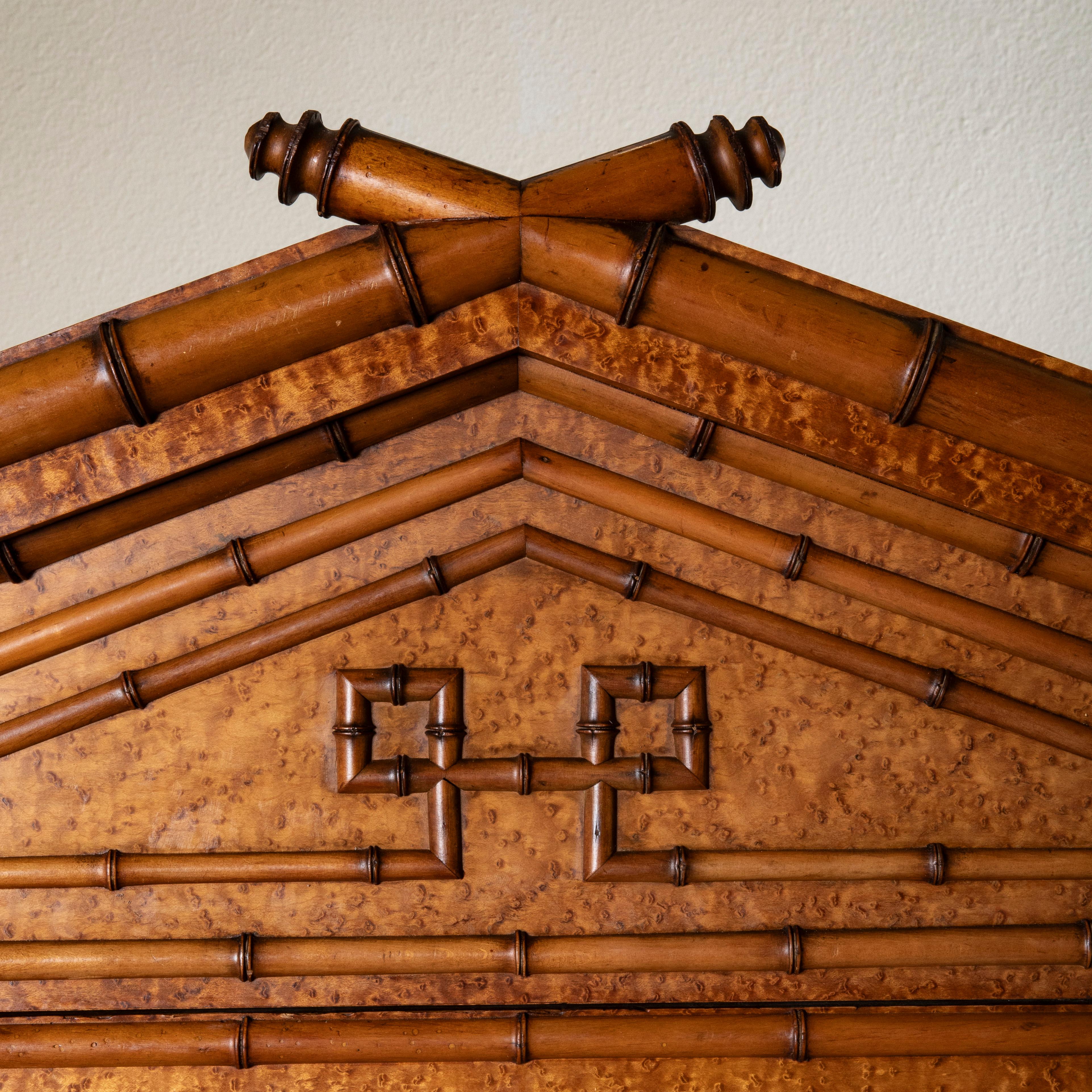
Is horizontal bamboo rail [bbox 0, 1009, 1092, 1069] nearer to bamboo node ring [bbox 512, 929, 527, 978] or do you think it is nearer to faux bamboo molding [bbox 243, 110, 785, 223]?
bamboo node ring [bbox 512, 929, 527, 978]

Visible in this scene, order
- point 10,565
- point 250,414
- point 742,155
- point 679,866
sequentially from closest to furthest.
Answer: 1. point 742,155
2. point 250,414
3. point 10,565
4. point 679,866

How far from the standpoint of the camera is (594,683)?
219 centimetres

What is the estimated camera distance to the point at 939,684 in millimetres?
2168

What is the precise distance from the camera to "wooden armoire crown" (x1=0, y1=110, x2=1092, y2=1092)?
7.03ft

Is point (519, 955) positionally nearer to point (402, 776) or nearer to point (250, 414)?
point (402, 776)

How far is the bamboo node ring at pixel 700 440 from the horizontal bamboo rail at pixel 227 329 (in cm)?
49

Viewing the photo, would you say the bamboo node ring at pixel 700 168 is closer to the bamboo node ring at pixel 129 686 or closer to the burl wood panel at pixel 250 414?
the burl wood panel at pixel 250 414

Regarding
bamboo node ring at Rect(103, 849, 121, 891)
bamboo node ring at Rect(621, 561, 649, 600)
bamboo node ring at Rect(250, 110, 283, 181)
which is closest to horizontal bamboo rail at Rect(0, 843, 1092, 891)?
bamboo node ring at Rect(103, 849, 121, 891)

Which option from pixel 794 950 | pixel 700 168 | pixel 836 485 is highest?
pixel 700 168

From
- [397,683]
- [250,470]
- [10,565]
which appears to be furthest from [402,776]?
[10,565]

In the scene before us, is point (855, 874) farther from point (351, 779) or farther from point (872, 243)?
point (872, 243)

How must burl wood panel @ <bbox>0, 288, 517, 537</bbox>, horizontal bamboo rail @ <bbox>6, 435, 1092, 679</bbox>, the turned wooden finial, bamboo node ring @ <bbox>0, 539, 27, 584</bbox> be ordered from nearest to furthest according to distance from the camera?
the turned wooden finial
burl wood panel @ <bbox>0, 288, 517, 537</bbox>
bamboo node ring @ <bbox>0, 539, 27, 584</bbox>
horizontal bamboo rail @ <bbox>6, 435, 1092, 679</bbox>

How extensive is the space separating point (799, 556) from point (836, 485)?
0.15 meters

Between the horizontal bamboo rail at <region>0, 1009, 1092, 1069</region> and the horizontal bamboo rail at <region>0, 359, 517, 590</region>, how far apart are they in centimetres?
89
